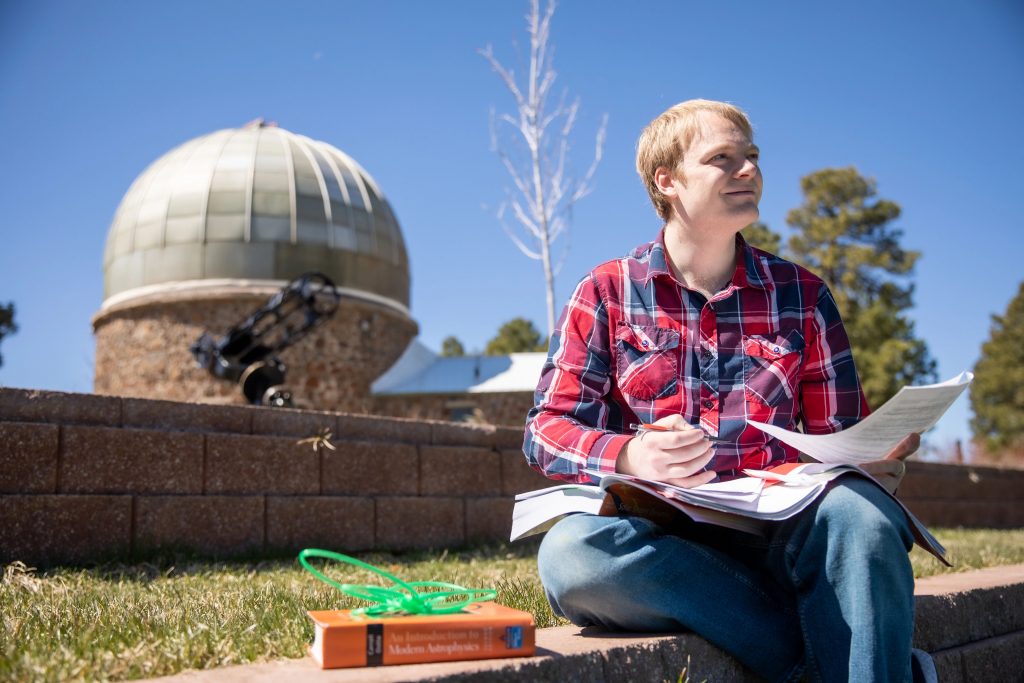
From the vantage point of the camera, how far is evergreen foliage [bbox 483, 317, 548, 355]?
120 ft

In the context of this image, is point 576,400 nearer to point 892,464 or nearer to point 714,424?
point 714,424

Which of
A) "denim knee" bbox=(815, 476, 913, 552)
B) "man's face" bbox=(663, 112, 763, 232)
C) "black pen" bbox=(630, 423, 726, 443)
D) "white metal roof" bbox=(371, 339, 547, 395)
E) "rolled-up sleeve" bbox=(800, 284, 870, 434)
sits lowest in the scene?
"denim knee" bbox=(815, 476, 913, 552)

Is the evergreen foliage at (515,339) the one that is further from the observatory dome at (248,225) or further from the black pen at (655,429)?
the black pen at (655,429)

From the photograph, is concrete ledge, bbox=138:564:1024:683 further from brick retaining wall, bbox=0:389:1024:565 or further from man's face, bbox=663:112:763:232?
brick retaining wall, bbox=0:389:1024:565

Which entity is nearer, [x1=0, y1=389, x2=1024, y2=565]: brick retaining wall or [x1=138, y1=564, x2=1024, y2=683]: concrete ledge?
[x1=138, y1=564, x2=1024, y2=683]: concrete ledge

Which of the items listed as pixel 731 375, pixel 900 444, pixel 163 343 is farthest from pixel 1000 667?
pixel 163 343

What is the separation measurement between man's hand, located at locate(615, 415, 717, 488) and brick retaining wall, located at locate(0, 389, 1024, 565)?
320 cm

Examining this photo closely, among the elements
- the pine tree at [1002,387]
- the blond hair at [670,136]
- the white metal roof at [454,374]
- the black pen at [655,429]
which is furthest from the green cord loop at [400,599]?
the pine tree at [1002,387]

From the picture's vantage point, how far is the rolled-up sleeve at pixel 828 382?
2.15 m

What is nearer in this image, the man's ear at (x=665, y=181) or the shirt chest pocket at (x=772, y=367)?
the shirt chest pocket at (x=772, y=367)

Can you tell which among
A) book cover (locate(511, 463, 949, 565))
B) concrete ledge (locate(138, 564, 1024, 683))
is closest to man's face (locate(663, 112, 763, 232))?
book cover (locate(511, 463, 949, 565))

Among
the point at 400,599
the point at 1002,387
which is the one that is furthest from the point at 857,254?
the point at 400,599

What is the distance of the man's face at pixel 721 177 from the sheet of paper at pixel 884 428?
2.01 feet

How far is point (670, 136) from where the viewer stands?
2.27 meters
